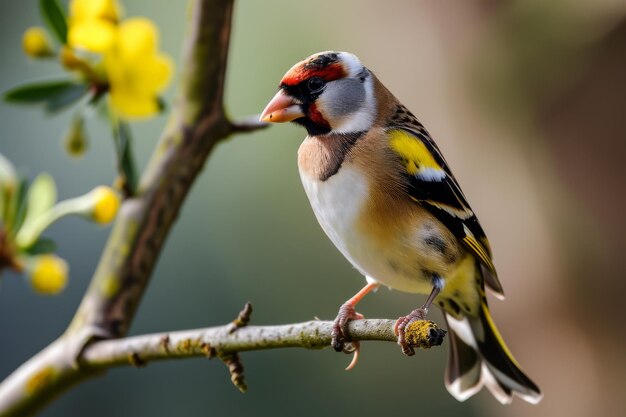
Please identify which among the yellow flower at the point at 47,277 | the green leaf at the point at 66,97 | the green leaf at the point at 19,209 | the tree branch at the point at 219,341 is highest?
the green leaf at the point at 66,97

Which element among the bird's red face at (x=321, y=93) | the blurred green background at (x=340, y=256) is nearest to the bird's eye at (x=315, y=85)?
the bird's red face at (x=321, y=93)

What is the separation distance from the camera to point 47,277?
34.5 inches

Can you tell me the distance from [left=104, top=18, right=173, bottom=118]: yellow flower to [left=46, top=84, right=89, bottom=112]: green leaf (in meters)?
0.03

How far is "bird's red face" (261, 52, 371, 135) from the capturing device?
0.82 m

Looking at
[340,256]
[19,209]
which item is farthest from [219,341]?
[340,256]

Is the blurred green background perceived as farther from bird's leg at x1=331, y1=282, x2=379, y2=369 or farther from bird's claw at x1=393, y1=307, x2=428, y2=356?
bird's claw at x1=393, y1=307, x2=428, y2=356

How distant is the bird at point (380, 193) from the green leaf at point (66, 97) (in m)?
0.21

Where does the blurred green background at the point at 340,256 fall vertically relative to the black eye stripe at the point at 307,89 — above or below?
below

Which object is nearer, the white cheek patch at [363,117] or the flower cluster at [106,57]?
the flower cluster at [106,57]

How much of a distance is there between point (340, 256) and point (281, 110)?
7.19ft

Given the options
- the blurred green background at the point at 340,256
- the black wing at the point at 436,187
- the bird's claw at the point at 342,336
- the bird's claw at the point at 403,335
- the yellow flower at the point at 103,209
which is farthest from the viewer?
the blurred green background at the point at 340,256

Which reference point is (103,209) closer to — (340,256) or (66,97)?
(66,97)

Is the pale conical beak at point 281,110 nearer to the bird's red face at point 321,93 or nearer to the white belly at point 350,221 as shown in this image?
the bird's red face at point 321,93

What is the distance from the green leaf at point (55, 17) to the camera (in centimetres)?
86
